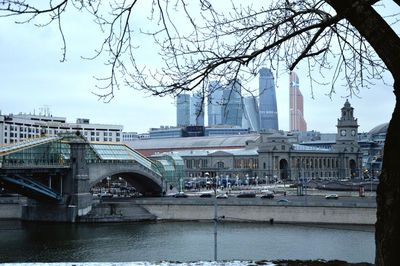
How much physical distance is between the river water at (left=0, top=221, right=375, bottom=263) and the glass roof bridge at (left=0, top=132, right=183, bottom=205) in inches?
149

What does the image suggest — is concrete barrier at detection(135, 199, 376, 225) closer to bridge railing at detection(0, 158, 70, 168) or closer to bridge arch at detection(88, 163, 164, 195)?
bridge arch at detection(88, 163, 164, 195)

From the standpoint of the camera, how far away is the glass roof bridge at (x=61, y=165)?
157ft

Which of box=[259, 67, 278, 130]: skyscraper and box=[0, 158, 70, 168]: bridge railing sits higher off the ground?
box=[259, 67, 278, 130]: skyscraper

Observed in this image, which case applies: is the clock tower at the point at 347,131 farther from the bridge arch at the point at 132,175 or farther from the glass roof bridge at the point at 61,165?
the glass roof bridge at the point at 61,165

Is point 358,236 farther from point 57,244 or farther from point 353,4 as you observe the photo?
point 353,4

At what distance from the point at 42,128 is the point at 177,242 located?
90599mm

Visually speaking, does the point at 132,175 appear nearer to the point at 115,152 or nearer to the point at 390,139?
the point at 115,152

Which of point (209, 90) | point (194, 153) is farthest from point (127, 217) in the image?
point (194, 153)

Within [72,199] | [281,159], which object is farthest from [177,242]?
[281,159]

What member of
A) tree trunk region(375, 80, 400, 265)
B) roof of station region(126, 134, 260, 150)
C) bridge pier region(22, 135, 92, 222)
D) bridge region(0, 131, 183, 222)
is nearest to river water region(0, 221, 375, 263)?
bridge pier region(22, 135, 92, 222)

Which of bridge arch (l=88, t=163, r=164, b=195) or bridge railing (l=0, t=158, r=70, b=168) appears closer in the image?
bridge railing (l=0, t=158, r=70, b=168)

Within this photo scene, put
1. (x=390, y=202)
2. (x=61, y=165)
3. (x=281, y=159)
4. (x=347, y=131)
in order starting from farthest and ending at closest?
1. (x=347, y=131)
2. (x=281, y=159)
3. (x=61, y=165)
4. (x=390, y=202)

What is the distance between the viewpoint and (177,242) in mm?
36438

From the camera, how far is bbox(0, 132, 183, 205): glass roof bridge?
47.8 metres
